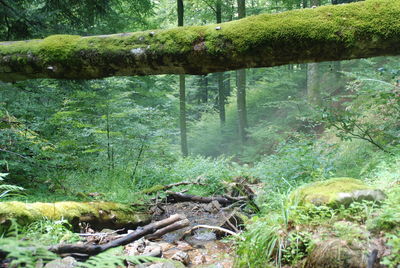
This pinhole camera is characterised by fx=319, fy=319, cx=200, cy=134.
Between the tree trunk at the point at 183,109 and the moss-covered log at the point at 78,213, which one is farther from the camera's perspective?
the tree trunk at the point at 183,109

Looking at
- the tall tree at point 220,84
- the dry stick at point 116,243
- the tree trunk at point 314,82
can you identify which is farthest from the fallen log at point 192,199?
the tall tree at point 220,84

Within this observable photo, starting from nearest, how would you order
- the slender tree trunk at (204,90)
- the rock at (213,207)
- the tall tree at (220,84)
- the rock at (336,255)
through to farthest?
the rock at (336,255)
the rock at (213,207)
the tall tree at (220,84)
the slender tree trunk at (204,90)

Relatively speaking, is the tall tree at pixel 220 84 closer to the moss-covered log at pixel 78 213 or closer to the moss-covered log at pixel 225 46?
the moss-covered log at pixel 78 213

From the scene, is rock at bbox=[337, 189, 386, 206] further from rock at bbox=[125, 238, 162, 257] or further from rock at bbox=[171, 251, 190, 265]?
rock at bbox=[125, 238, 162, 257]

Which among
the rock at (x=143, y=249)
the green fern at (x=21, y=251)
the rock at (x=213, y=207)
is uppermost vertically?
the green fern at (x=21, y=251)

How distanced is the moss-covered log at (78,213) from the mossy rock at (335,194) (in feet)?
8.76

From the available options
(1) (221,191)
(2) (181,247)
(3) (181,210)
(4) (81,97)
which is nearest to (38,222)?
(2) (181,247)

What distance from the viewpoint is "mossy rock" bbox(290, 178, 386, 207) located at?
116 inches

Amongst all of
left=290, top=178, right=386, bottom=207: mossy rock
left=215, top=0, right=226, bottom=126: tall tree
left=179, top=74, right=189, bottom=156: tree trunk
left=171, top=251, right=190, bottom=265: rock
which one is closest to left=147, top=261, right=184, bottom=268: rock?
left=171, top=251, right=190, bottom=265: rock

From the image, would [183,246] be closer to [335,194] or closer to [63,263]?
[63,263]

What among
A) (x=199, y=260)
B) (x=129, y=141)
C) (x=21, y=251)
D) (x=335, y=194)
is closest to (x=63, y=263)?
(x=21, y=251)

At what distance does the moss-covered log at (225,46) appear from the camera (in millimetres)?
2910

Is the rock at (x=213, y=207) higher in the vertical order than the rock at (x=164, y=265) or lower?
lower

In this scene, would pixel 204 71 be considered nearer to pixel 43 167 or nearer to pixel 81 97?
pixel 43 167
